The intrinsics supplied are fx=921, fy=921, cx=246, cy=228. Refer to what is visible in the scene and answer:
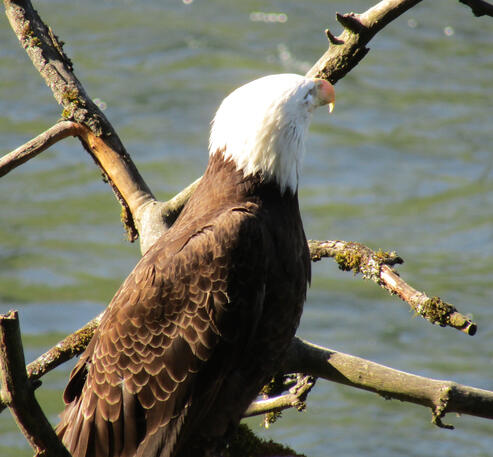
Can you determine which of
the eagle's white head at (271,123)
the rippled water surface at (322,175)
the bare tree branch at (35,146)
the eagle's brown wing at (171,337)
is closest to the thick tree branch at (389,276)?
the eagle's white head at (271,123)

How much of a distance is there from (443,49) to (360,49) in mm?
9580

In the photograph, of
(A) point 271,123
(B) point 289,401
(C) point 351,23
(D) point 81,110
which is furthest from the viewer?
(D) point 81,110

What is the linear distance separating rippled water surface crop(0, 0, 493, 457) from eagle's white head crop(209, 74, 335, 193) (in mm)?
5222

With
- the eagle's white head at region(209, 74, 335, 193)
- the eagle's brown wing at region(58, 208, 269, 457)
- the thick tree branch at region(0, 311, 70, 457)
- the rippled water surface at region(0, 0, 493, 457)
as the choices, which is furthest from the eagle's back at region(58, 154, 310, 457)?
the rippled water surface at region(0, 0, 493, 457)

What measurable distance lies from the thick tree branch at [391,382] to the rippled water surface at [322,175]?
183 inches

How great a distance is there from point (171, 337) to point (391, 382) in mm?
1157

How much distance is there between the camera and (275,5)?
1459cm

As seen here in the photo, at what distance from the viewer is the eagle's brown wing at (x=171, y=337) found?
164 inches

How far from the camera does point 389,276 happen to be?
4230mm

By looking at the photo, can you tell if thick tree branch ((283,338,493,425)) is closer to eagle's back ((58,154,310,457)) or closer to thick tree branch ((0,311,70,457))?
eagle's back ((58,154,310,457))

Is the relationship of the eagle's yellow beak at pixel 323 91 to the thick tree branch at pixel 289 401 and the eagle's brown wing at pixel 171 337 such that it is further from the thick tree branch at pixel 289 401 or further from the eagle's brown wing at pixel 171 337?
the thick tree branch at pixel 289 401

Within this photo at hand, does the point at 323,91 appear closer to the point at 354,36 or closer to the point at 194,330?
the point at 354,36

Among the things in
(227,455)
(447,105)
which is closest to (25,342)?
(227,455)

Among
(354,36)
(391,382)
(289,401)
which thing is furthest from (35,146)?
(391,382)
